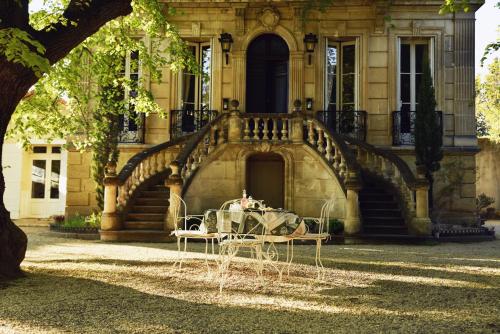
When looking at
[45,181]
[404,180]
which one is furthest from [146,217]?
[45,181]

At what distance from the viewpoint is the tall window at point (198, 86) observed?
14938mm

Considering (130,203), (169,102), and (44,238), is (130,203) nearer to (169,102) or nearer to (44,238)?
(44,238)

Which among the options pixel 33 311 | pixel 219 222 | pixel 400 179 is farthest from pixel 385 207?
pixel 33 311

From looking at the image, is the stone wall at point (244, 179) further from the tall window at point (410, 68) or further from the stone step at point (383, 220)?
the tall window at point (410, 68)

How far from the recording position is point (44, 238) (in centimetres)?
1220

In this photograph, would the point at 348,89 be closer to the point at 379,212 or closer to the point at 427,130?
the point at 427,130

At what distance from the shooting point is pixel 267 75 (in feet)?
49.5

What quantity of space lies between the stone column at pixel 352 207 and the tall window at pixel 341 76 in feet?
13.1

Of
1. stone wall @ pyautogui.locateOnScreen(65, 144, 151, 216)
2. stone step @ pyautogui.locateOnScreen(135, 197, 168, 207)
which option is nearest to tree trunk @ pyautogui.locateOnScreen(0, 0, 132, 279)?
stone step @ pyautogui.locateOnScreen(135, 197, 168, 207)

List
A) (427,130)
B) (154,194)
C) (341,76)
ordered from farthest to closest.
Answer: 1. (341,76)
2. (427,130)
3. (154,194)

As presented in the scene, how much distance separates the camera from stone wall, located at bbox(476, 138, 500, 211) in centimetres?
2555

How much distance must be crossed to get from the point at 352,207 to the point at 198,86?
607 centimetres

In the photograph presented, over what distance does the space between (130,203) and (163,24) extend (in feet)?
14.2

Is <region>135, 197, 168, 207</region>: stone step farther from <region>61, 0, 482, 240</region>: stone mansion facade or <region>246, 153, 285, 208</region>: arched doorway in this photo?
<region>246, 153, 285, 208</region>: arched doorway
